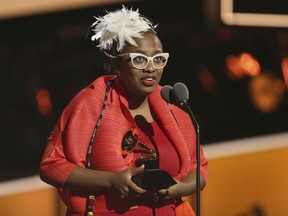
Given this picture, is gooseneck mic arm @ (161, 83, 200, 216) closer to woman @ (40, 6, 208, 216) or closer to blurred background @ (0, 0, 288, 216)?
woman @ (40, 6, 208, 216)

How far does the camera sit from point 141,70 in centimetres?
343

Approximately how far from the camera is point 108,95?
11.4 ft

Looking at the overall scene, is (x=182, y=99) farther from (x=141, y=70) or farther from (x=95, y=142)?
(x=95, y=142)

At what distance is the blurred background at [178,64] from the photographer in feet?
17.1

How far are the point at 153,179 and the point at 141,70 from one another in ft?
1.54

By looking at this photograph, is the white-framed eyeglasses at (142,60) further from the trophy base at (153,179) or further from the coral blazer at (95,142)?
the trophy base at (153,179)

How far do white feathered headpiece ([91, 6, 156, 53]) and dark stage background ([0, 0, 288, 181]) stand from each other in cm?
94

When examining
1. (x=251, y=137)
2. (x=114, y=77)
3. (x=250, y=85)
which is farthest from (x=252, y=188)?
(x=114, y=77)

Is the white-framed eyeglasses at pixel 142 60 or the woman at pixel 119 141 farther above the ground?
the white-framed eyeglasses at pixel 142 60

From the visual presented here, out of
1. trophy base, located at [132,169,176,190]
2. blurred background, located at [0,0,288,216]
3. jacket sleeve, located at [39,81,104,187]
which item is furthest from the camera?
blurred background, located at [0,0,288,216]

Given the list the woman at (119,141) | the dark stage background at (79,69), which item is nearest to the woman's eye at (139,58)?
the woman at (119,141)

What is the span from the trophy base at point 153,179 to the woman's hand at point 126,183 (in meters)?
0.02

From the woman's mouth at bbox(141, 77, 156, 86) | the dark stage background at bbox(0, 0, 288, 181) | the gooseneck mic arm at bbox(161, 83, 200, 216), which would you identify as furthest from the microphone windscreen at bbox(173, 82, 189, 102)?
the dark stage background at bbox(0, 0, 288, 181)

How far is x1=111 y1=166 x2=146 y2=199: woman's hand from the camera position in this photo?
10.8 ft
